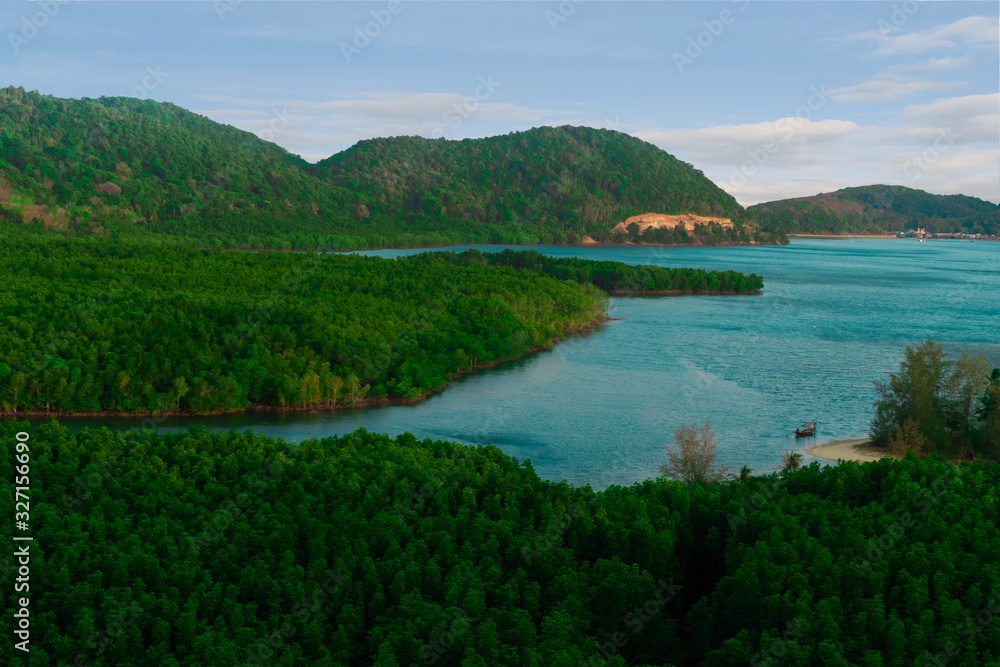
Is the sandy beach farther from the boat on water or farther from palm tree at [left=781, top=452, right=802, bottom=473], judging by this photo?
palm tree at [left=781, top=452, right=802, bottom=473]

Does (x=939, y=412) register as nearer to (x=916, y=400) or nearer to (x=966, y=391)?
(x=916, y=400)

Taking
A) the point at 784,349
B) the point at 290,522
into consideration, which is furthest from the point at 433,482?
the point at 784,349

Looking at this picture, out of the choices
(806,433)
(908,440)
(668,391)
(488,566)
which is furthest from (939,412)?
(488,566)

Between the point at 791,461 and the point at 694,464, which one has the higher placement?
the point at 694,464

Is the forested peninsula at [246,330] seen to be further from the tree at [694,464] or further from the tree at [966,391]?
the tree at [966,391]

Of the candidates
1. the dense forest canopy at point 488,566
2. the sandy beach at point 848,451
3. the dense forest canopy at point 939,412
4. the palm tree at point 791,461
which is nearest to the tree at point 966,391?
the dense forest canopy at point 939,412

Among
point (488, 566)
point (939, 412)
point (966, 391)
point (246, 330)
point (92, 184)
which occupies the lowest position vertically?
point (488, 566)

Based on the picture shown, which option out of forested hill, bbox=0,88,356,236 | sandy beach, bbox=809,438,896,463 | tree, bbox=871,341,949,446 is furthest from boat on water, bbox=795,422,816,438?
forested hill, bbox=0,88,356,236

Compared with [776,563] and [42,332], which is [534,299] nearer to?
[42,332]
